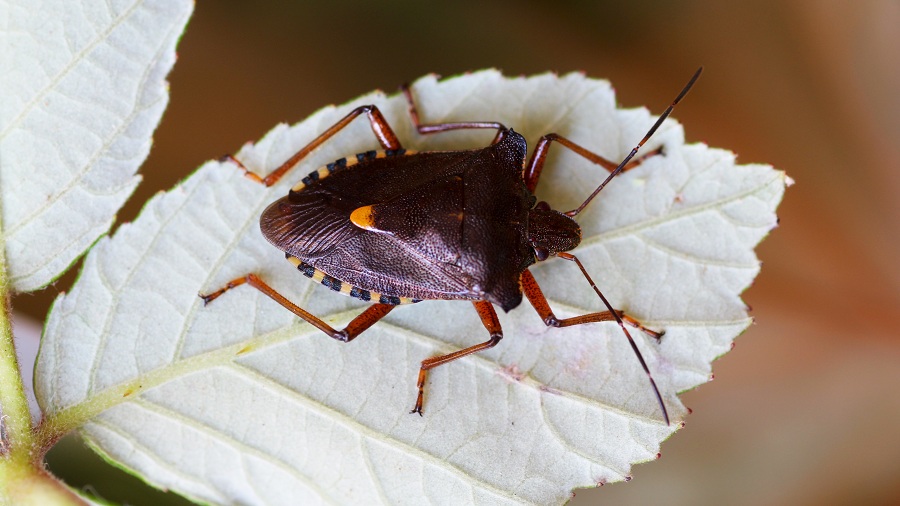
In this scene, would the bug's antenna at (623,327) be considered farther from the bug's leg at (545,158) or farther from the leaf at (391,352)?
the bug's leg at (545,158)

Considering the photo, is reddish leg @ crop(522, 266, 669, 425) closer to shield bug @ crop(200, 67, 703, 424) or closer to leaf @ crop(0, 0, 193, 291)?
shield bug @ crop(200, 67, 703, 424)

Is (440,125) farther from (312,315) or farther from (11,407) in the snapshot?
(11,407)

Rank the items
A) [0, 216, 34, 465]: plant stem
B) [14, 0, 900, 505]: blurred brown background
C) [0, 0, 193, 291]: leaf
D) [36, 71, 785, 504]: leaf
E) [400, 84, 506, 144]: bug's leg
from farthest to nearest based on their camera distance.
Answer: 1. [14, 0, 900, 505]: blurred brown background
2. [400, 84, 506, 144]: bug's leg
3. [36, 71, 785, 504]: leaf
4. [0, 0, 193, 291]: leaf
5. [0, 216, 34, 465]: plant stem

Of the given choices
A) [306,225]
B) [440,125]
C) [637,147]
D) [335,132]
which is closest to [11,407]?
[306,225]

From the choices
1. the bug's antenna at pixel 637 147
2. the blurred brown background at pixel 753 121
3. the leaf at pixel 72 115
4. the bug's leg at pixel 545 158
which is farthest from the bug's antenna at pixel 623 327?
the leaf at pixel 72 115

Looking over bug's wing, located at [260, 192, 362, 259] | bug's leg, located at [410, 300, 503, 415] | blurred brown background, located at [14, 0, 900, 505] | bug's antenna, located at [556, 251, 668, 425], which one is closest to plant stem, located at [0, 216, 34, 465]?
bug's wing, located at [260, 192, 362, 259]

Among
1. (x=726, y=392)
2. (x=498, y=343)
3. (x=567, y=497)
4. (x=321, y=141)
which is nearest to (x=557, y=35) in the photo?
(x=321, y=141)
